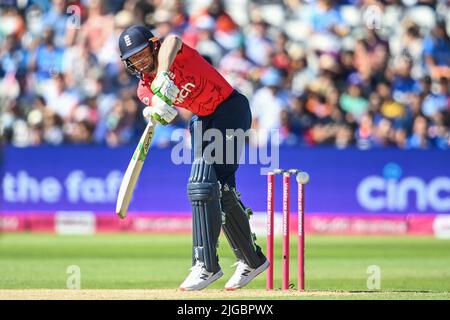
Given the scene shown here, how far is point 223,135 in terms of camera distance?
23.9ft

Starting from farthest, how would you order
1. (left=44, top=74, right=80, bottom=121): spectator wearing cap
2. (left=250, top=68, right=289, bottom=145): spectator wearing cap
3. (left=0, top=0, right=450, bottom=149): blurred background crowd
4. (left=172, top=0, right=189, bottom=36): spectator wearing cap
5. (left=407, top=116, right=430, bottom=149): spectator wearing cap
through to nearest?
(left=172, top=0, right=189, bottom=36): spectator wearing cap < (left=44, top=74, right=80, bottom=121): spectator wearing cap < (left=0, top=0, right=450, bottom=149): blurred background crowd < (left=250, top=68, right=289, bottom=145): spectator wearing cap < (left=407, top=116, right=430, bottom=149): spectator wearing cap

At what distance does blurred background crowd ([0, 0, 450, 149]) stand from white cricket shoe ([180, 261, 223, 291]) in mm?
7285

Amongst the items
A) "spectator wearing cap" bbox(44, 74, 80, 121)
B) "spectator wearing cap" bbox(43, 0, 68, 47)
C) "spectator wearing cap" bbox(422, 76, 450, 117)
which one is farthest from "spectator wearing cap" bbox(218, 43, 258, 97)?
"spectator wearing cap" bbox(43, 0, 68, 47)

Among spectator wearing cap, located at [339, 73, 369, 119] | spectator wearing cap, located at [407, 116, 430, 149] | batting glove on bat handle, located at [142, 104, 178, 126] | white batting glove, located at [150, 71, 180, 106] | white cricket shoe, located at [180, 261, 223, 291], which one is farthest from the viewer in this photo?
spectator wearing cap, located at [339, 73, 369, 119]

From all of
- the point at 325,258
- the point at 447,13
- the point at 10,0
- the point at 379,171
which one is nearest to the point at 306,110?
the point at 379,171

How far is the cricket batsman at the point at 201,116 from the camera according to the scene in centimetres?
707

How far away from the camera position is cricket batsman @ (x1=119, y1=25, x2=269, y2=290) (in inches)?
278

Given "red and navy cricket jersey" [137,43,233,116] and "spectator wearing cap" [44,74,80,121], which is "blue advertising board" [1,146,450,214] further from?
"red and navy cricket jersey" [137,43,233,116]

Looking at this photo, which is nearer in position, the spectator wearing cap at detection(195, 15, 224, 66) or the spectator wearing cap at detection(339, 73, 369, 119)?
the spectator wearing cap at detection(339, 73, 369, 119)

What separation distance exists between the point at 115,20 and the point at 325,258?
254 inches

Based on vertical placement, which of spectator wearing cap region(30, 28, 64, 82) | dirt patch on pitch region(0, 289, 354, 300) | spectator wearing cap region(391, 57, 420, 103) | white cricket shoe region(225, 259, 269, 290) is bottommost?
dirt patch on pitch region(0, 289, 354, 300)

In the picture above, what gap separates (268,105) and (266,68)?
0.83 meters

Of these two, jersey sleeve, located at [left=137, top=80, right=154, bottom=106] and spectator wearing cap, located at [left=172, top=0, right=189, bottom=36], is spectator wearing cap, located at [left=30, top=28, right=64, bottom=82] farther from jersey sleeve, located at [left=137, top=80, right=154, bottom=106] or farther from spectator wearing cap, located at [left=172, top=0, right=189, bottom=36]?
jersey sleeve, located at [left=137, top=80, right=154, bottom=106]

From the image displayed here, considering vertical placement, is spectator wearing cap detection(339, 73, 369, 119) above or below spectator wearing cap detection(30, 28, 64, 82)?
below
